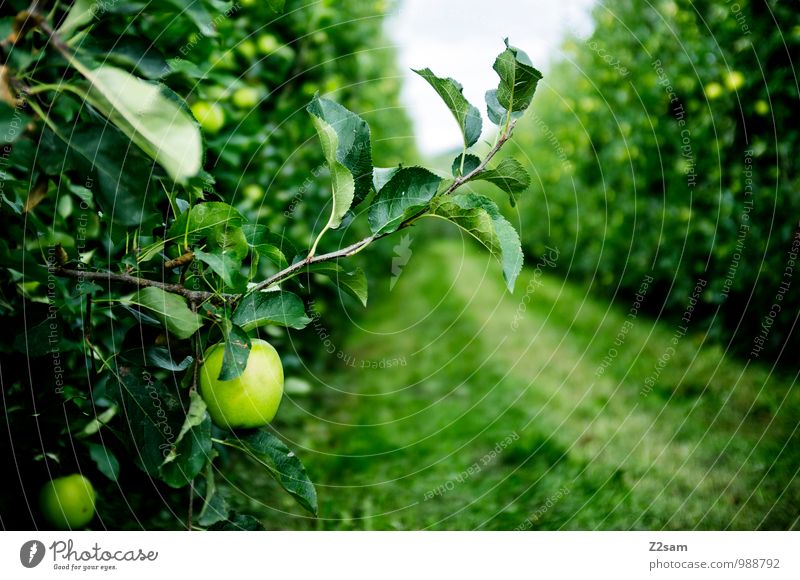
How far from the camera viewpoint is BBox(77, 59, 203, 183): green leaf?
427 millimetres

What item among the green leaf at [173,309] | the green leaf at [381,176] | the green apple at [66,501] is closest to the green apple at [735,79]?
the green leaf at [381,176]

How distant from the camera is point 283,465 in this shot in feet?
1.99

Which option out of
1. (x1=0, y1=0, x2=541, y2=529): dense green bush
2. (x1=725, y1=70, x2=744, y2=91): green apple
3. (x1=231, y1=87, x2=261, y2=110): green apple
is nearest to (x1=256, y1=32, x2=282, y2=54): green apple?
(x1=231, y1=87, x2=261, y2=110): green apple

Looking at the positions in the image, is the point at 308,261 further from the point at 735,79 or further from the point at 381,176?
the point at 735,79

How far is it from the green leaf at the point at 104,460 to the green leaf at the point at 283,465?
0.87 ft

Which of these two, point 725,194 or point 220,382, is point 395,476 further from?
point 725,194

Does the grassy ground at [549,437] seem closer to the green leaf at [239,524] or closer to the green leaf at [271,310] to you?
the green leaf at [239,524]

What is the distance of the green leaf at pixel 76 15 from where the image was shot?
0.54 metres

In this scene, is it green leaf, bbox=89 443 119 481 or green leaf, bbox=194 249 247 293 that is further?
green leaf, bbox=89 443 119 481

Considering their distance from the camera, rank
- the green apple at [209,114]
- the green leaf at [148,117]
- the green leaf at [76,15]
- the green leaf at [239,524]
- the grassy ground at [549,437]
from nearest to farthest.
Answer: the green leaf at [148,117] → the green leaf at [76,15] → the green leaf at [239,524] → the green apple at [209,114] → the grassy ground at [549,437]

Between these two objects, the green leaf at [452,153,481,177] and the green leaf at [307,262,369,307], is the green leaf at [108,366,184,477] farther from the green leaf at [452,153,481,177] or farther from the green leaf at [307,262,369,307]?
the green leaf at [452,153,481,177]

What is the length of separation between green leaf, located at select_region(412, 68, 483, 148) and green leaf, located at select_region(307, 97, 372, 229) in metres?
0.08

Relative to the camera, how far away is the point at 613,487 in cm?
134

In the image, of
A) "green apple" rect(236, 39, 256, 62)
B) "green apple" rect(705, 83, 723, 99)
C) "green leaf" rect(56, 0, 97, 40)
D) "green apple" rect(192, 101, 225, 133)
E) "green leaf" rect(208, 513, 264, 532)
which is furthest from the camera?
"green apple" rect(705, 83, 723, 99)
